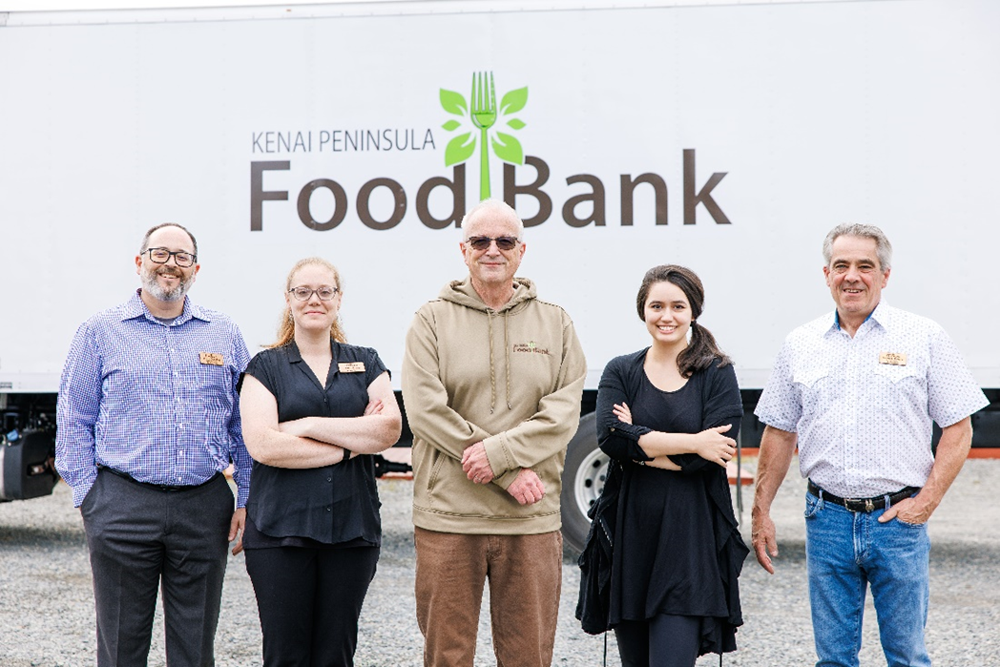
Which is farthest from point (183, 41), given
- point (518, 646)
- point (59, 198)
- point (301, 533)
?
point (518, 646)

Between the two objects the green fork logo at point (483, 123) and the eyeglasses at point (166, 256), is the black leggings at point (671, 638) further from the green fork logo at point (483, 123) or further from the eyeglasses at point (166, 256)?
the green fork logo at point (483, 123)

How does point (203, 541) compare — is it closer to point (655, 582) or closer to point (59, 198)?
point (655, 582)

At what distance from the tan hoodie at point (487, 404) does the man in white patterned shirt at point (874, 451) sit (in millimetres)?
830

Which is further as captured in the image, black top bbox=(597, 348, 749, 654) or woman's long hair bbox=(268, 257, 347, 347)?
woman's long hair bbox=(268, 257, 347, 347)

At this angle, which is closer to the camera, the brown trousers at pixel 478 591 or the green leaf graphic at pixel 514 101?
the brown trousers at pixel 478 591

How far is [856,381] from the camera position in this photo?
10.5 feet

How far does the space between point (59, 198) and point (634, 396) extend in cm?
455

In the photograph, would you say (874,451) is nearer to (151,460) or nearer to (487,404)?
(487,404)

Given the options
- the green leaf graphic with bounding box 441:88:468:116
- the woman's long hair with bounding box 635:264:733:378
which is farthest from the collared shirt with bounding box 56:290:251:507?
the green leaf graphic with bounding box 441:88:468:116

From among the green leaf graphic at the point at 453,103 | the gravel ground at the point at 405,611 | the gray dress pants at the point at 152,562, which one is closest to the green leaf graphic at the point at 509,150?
the green leaf graphic at the point at 453,103

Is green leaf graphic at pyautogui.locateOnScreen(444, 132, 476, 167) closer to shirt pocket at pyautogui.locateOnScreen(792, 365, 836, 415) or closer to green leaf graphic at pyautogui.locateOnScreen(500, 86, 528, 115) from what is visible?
green leaf graphic at pyautogui.locateOnScreen(500, 86, 528, 115)

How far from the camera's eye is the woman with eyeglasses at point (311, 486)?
3.12 m

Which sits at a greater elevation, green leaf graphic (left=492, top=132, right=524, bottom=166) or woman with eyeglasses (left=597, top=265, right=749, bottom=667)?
green leaf graphic (left=492, top=132, right=524, bottom=166)

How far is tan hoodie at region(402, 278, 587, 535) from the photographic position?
3.11 meters
